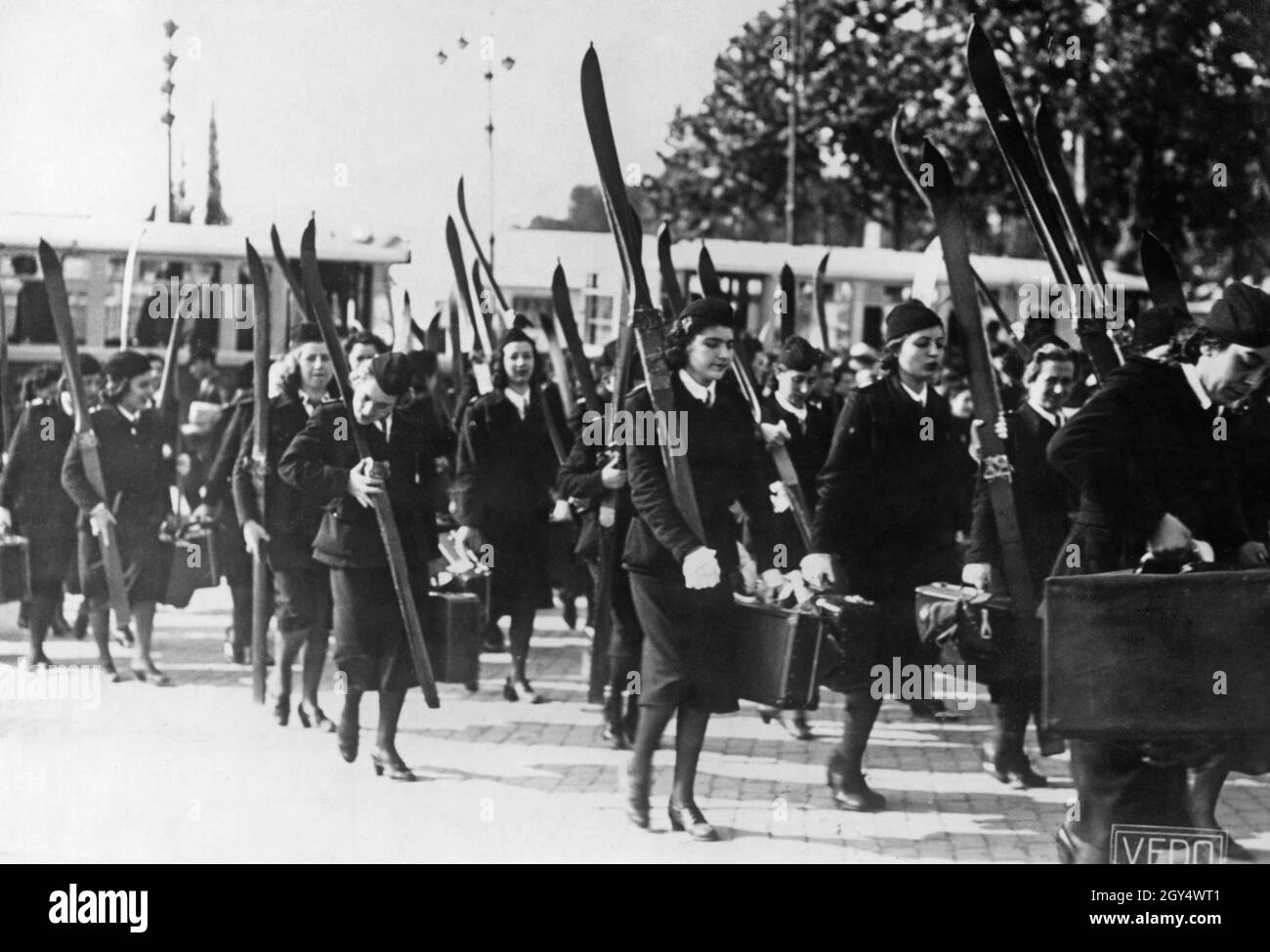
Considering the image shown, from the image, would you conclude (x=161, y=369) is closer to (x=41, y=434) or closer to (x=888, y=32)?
(x=41, y=434)

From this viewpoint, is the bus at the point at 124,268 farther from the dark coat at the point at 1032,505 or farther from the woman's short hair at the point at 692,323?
the dark coat at the point at 1032,505

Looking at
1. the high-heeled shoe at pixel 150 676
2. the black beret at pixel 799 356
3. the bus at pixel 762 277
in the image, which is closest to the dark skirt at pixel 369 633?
the bus at pixel 762 277

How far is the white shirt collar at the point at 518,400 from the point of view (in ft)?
27.2

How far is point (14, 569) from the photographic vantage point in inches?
333

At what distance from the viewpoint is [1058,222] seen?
6.66 metres

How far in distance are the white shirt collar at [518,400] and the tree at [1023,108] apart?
4.82 feet

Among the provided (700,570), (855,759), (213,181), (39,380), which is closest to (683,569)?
(700,570)

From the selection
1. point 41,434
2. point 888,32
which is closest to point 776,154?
point 888,32

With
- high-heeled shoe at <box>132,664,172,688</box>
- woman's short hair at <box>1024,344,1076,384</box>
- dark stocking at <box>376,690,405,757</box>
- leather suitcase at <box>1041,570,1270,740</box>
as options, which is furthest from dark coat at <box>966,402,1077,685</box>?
high-heeled shoe at <box>132,664,172,688</box>

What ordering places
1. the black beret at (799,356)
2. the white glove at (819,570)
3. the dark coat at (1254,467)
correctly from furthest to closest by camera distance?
the black beret at (799,356) → the white glove at (819,570) → the dark coat at (1254,467)

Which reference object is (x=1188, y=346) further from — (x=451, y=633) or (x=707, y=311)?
(x=451, y=633)

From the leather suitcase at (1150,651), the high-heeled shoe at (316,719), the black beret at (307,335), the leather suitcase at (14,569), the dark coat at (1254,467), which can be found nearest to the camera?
the leather suitcase at (1150,651)
